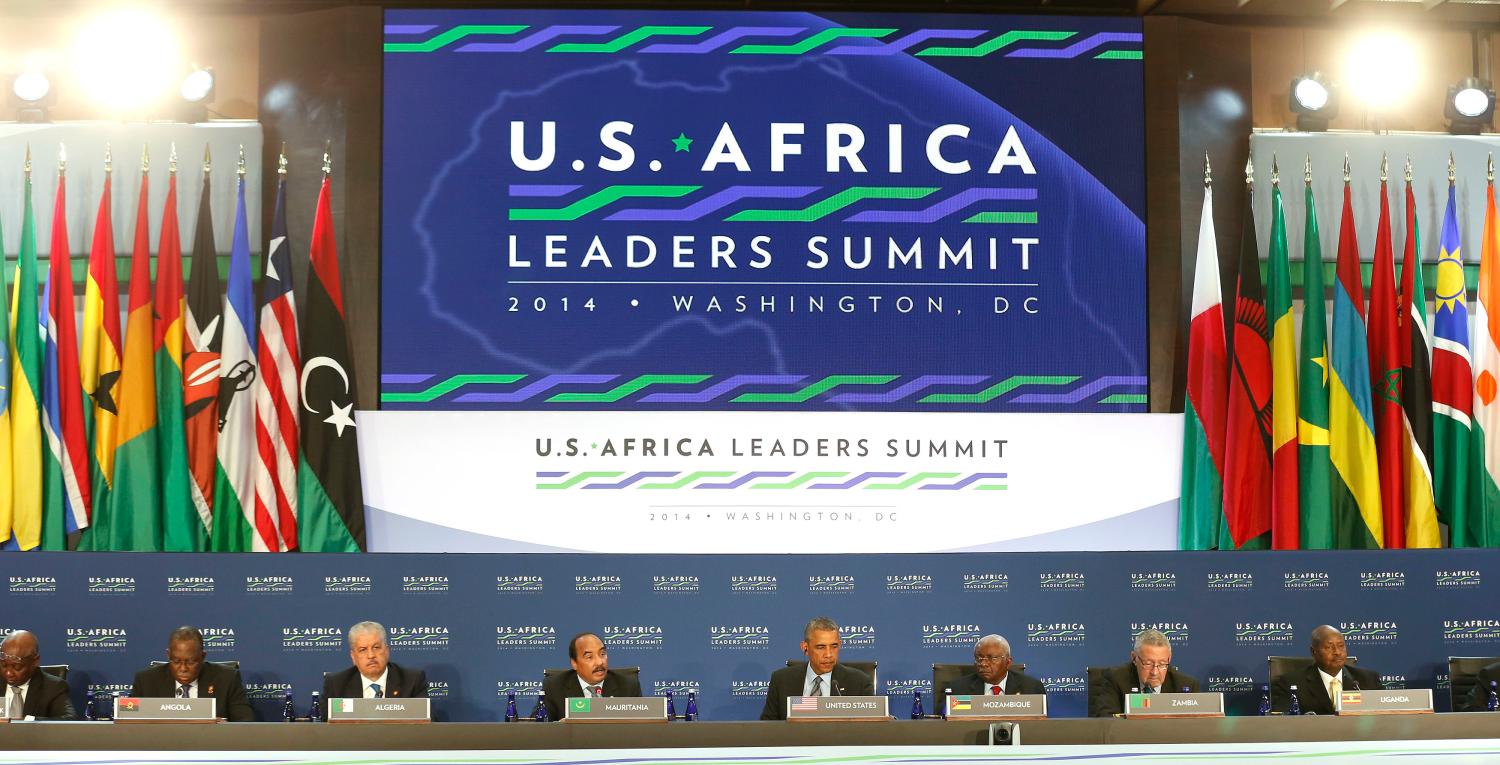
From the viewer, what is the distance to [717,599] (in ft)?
20.6

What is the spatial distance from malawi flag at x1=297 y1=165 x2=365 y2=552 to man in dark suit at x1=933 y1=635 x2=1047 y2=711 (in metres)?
3.18

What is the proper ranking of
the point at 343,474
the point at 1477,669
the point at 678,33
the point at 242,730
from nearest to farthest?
the point at 242,730
the point at 1477,669
the point at 343,474
the point at 678,33

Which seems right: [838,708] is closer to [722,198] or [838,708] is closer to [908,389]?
[908,389]

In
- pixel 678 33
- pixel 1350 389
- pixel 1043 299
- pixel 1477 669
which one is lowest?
pixel 1477 669

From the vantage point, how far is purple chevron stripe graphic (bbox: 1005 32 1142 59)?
7453mm

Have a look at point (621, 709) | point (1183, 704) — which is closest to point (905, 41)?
point (1183, 704)

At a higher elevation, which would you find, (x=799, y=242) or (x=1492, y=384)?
(x=799, y=242)

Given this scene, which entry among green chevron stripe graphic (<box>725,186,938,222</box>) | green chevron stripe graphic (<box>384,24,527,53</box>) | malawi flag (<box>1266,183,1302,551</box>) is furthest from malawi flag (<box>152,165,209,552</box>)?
malawi flag (<box>1266,183,1302,551</box>)

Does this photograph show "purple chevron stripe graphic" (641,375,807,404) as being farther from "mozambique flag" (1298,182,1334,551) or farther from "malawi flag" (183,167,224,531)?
"mozambique flag" (1298,182,1334,551)

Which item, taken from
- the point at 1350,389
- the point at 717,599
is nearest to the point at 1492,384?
the point at 1350,389

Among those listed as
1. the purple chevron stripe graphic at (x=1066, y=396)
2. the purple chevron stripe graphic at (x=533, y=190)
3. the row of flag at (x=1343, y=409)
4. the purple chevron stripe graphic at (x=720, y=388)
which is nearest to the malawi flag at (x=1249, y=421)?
the row of flag at (x=1343, y=409)

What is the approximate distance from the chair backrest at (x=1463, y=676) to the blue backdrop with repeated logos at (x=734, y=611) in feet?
0.81

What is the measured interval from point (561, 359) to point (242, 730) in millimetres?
3524

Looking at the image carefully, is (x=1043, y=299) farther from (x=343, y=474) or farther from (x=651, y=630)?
(x=343, y=474)
